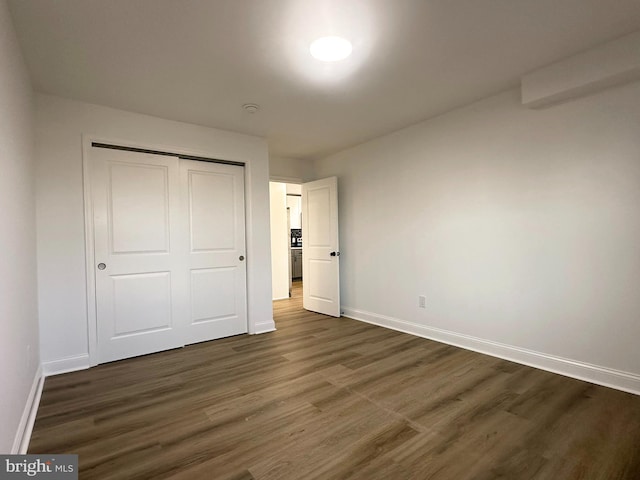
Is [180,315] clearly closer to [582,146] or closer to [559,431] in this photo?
[559,431]

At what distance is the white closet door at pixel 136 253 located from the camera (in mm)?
3033

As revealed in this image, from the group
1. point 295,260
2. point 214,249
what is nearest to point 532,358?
point 214,249

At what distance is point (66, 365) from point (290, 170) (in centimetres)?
367

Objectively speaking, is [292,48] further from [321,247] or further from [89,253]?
[321,247]

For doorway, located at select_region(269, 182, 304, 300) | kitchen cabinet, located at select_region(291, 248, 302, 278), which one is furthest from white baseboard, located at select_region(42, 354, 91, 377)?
kitchen cabinet, located at select_region(291, 248, 302, 278)

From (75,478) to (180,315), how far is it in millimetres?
2005

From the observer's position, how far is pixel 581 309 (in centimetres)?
250

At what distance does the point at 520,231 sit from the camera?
2826 millimetres

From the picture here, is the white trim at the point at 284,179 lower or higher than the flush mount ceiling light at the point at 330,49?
lower

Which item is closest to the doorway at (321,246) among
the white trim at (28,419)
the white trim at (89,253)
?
the white trim at (89,253)

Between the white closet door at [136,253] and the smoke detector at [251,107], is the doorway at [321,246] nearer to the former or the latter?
the smoke detector at [251,107]

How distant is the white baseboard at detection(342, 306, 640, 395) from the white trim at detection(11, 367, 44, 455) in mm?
3435

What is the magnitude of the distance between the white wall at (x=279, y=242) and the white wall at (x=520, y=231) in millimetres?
2451

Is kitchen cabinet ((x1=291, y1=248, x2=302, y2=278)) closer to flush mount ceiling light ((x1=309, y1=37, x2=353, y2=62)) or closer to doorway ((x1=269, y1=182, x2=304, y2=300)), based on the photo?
doorway ((x1=269, y1=182, x2=304, y2=300))
